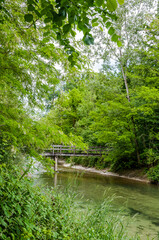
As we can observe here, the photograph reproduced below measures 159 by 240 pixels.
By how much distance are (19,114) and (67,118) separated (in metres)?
24.2

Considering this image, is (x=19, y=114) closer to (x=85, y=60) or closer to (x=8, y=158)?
(x=8, y=158)

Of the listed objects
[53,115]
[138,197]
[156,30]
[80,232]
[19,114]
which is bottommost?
[138,197]

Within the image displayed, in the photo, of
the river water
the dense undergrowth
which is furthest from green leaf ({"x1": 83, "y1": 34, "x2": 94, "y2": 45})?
the river water

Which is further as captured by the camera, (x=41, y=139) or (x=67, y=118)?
(x=67, y=118)

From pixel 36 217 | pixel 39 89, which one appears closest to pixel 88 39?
pixel 36 217

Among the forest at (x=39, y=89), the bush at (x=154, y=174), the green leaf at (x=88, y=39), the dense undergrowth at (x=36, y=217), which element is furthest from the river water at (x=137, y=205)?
the green leaf at (x=88, y=39)

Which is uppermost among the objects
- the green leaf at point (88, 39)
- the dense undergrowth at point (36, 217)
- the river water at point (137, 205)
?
the green leaf at point (88, 39)

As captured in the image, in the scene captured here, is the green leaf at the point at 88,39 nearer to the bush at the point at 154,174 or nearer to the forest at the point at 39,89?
the forest at the point at 39,89

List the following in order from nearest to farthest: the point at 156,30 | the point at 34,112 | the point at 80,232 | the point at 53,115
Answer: the point at 80,232 → the point at 34,112 → the point at 156,30 → the point at 53,115

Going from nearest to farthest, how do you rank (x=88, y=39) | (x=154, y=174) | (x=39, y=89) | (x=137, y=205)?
1. (x=88, y=39)
2. (x=39, y=89)
3. (x=137, y=205)
4. (x=154, y=174)

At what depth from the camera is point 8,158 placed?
3.67 m

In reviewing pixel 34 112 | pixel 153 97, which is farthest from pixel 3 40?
pixel 153 97

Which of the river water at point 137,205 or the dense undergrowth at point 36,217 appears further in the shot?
the river water at point 137,205

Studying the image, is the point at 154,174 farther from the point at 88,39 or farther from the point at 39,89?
the point at 88,39
